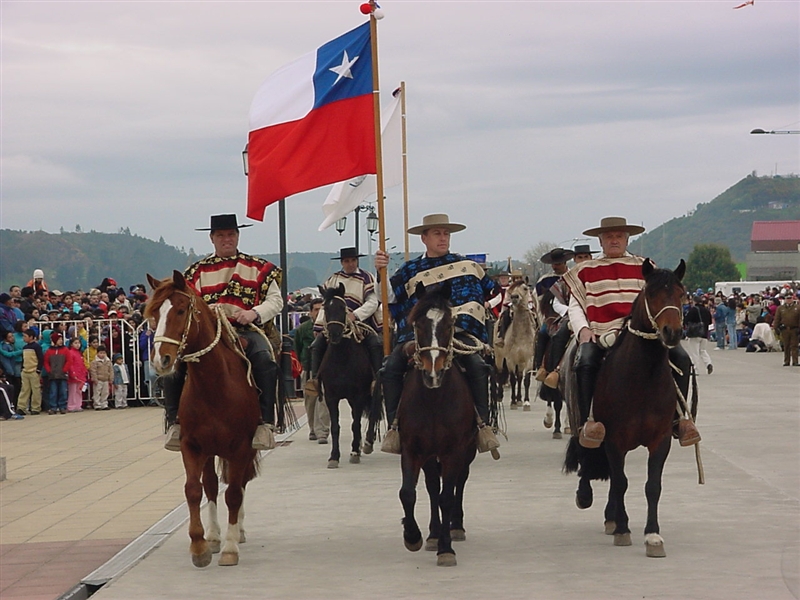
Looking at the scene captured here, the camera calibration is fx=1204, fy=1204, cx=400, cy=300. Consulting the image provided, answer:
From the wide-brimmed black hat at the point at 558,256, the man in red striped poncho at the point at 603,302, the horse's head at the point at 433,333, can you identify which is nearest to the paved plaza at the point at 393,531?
the man in red striped poncho at the point at 603,302

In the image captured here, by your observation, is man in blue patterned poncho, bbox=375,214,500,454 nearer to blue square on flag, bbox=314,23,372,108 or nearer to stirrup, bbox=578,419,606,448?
stirrup, bbox=578,419,606,448

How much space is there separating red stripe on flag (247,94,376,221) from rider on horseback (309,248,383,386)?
3.34 m

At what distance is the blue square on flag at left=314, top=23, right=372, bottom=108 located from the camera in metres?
12.0

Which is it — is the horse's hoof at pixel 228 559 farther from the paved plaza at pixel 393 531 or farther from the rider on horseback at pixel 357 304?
the rider on horseback at pixel 357 304

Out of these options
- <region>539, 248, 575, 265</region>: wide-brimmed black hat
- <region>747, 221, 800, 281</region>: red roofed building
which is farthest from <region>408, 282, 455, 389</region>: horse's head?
<region>747, 221, 800, 281</region>: red roofed building

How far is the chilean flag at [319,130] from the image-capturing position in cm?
1181

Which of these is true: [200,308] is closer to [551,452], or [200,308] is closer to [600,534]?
[600,534]

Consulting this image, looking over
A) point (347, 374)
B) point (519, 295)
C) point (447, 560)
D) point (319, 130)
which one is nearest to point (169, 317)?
point (447, 560)

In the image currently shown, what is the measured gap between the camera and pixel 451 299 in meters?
9.48

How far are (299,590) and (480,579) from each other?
1.22 metres

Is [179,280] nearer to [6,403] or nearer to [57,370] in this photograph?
[6,403]

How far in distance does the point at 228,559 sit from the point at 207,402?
1.17 meters

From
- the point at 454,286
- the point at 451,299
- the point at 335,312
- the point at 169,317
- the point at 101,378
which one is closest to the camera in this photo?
the point at 169,317

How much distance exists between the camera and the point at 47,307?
27.4 metres
